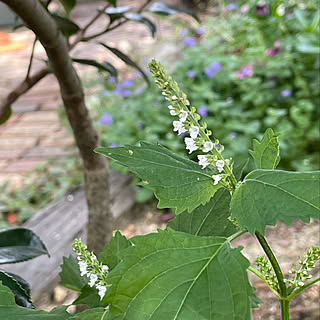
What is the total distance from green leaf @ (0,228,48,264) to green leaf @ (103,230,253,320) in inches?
14.8

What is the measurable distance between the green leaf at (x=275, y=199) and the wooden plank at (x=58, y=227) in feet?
4.16

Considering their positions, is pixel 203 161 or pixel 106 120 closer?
pixel 203 161

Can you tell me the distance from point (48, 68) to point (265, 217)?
70cm

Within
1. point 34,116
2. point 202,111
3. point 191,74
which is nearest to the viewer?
point 202,111

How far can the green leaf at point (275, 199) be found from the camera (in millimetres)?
452

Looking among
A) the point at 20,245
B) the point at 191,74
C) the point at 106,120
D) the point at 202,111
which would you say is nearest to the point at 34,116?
the point at 106,120

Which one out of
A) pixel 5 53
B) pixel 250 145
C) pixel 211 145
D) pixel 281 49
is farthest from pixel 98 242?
pixel 5 53

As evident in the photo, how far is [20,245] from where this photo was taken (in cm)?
86

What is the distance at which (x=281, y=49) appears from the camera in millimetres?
3104

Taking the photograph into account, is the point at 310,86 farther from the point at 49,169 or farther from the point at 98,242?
the point at 98,242

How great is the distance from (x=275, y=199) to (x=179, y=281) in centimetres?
11

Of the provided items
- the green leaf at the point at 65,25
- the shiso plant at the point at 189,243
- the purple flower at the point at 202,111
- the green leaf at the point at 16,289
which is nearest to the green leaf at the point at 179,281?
the shiso plant at the point at 189,243

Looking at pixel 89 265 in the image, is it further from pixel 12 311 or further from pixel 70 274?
pixel 70 274

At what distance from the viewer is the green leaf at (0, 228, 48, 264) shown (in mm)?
821
